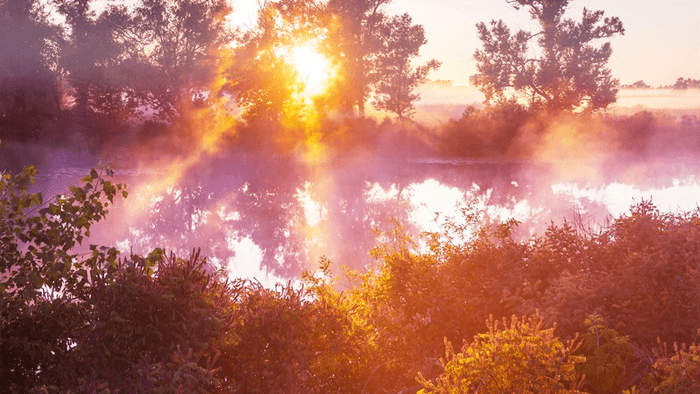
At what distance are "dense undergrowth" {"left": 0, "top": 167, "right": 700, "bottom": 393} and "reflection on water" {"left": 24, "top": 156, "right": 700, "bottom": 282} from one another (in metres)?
4.45

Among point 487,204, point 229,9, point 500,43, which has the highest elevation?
point 229,9

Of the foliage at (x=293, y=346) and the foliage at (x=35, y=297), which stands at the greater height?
the foliage at (x=35, y=297)

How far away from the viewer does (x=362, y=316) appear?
38.8 ft

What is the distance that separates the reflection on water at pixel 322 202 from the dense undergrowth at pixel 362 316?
4453mm

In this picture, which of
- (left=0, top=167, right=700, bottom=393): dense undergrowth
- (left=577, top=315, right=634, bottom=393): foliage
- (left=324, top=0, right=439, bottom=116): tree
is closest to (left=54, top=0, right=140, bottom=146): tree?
(left=324, top=0, right=439, bottom=116): tree

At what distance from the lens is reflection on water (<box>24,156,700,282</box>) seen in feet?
78.2

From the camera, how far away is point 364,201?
36.5 metres

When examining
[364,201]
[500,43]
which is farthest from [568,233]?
[500,43]

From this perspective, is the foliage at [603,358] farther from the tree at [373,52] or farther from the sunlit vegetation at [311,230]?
the tree at [373,52]

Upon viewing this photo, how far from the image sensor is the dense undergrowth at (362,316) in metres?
7.06

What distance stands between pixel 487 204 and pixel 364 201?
6.25 m

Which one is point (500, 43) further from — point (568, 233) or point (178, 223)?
point (568, 233)

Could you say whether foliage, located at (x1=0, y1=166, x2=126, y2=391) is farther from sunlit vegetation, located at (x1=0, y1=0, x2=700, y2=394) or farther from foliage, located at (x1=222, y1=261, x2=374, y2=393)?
foliage, located at (x1=222, y1=261, x2=374, y2=393)

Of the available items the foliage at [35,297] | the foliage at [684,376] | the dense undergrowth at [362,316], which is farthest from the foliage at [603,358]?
the foliage at [35,297]
